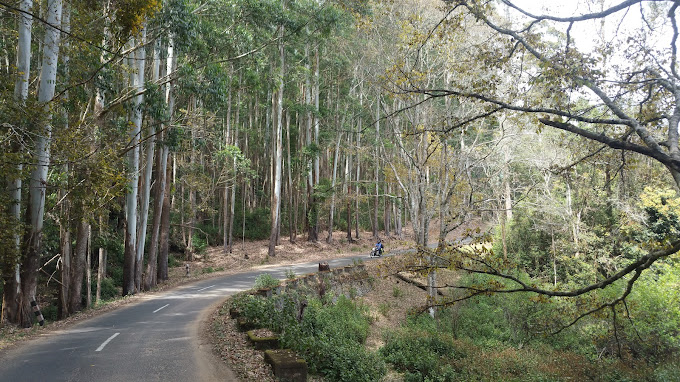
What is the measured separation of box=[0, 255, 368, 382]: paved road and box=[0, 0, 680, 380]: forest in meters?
3.07

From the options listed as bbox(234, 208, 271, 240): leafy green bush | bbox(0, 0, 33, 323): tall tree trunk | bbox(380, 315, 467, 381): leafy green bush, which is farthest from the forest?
bbox(234, 208, 271, 240): leafy green bush

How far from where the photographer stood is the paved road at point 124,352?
23.8ft

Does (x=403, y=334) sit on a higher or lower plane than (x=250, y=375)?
lower

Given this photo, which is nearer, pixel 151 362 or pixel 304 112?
pixel 151 362

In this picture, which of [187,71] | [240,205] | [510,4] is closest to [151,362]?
[510,4]

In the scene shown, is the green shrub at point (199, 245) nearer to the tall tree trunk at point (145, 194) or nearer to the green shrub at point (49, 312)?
the green shrub at point (49, 312)

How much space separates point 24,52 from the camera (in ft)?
37.6

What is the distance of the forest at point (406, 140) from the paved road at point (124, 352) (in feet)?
10.1

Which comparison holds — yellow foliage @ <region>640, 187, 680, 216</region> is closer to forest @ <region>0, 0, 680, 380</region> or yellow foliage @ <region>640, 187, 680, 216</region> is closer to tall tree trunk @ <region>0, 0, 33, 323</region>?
forest @ <region>0, 0, 680, 380</region>


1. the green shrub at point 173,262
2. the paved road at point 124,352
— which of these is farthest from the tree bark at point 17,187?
the green shrub at point 173,262

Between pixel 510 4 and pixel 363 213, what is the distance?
1476 inches

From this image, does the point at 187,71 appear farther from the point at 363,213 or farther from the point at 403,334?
the point at 363,213

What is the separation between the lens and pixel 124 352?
8570mm

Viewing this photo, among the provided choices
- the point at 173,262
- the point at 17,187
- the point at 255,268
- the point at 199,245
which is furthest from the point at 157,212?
the point at 199,245
